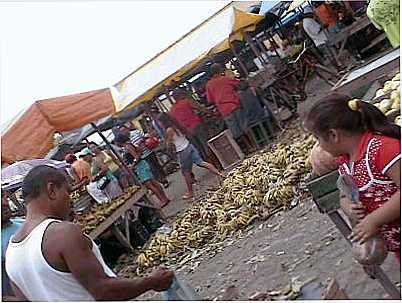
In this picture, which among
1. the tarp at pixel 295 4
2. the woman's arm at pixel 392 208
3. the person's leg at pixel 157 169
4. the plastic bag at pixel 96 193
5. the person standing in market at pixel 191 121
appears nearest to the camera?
the woman's arm at pixel 392 208

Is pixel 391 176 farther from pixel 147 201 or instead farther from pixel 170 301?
pixel 147 201

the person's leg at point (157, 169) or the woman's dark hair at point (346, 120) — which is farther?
the person's leg at point (157, 169)

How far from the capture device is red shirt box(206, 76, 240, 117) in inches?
340

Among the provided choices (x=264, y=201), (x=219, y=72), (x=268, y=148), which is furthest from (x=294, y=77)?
(x=264, y=201)

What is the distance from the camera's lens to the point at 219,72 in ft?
30.9

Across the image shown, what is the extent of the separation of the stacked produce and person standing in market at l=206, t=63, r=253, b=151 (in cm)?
490

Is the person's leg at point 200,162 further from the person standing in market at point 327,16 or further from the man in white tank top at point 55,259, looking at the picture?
the man in white tank top at point 55,259

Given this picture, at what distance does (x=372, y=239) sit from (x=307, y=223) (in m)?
2.81

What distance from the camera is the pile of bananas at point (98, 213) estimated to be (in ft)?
21.6

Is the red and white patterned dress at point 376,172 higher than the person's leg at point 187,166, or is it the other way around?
the red and white patterned dress at point 376,172

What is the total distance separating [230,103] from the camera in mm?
8797

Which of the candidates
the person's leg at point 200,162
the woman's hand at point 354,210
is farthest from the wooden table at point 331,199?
the person's leg at point 200,162

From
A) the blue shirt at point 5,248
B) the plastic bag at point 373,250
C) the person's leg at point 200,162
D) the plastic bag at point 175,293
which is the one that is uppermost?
the blue shirt at point 5,248

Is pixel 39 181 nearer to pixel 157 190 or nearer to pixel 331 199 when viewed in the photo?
pixel 331 199
